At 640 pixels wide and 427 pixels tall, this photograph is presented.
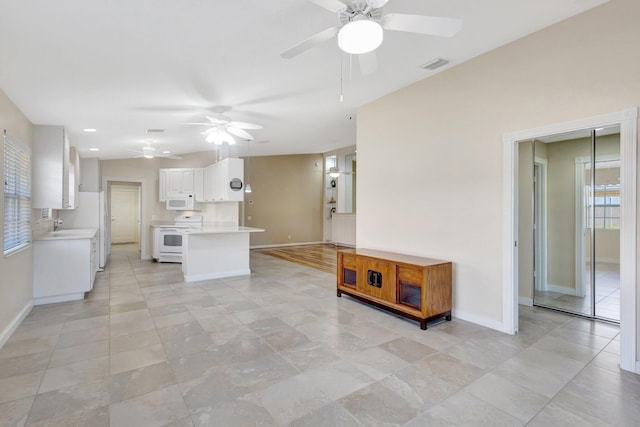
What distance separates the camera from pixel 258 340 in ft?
10.2

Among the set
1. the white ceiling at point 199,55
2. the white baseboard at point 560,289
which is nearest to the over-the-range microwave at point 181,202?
the white ceiling at point 199,55

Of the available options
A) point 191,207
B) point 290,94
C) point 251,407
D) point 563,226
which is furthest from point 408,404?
point 191,207

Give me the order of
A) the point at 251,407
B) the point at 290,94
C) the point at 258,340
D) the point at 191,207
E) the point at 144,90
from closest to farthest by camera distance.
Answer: the point at 251,407 < the point at 258,340 < the point at 144,90 < the point at 290,94 < the point at 191,207

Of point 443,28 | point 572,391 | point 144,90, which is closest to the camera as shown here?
point 443,28

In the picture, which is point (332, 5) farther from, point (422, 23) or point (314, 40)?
point (422, 23)

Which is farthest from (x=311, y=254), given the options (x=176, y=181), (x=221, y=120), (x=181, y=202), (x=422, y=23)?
(x=422, y=23)

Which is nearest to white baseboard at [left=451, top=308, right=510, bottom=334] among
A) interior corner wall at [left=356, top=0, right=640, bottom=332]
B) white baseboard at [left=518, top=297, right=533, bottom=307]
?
interior corner wall at [left=356, top=0, right=640, bottom=332]

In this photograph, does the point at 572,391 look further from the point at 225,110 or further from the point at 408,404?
the point at 225,110

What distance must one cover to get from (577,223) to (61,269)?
7059 mm

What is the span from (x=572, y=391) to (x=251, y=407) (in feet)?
7.25

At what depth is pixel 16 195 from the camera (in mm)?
3545

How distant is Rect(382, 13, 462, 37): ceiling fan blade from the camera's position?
1.83 metres

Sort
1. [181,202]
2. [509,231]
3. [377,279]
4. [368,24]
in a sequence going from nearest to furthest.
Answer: [368,24], [509,231], [377,279], [181,202]

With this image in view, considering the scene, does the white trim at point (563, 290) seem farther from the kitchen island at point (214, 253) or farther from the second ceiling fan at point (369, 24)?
the kitchen island at point (214, 253)
